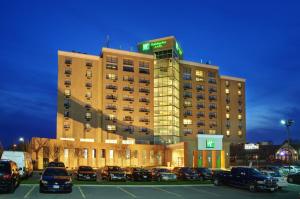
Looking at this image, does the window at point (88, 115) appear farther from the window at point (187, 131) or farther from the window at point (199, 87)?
the window at point (199, 87)

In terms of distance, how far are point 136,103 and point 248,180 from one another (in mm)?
87403

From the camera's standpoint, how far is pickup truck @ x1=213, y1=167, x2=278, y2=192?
119ft

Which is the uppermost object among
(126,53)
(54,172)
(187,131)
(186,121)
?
(126,53)

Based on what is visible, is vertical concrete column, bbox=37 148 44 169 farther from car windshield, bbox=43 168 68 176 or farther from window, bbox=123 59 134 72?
car windshield, bbox=43 168 68 176

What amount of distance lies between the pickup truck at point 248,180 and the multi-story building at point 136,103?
193 ft

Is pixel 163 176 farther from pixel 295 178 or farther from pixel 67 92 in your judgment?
pixel 67 92

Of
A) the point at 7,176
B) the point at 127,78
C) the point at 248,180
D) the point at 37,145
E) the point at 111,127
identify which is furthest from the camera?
the point at 127,78

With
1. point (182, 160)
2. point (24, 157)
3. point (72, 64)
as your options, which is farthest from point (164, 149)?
point (24, 157)

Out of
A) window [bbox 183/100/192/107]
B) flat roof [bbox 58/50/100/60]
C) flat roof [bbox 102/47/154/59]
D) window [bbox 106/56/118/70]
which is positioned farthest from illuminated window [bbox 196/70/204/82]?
flat roof [bbox 58/50/100/60]

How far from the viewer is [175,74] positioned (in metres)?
127

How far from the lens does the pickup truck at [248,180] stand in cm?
3619

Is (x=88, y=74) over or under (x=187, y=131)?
over

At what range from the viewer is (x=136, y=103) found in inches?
4862

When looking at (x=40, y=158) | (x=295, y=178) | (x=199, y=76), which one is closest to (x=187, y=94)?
(x=199, y=76)
